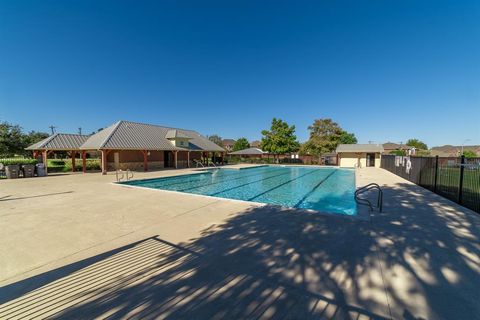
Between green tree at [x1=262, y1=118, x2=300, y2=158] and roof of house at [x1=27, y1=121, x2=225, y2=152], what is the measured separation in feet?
45.5

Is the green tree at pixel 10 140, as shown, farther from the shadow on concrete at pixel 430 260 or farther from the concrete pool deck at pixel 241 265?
the shadow on concrete at pixel 430 260

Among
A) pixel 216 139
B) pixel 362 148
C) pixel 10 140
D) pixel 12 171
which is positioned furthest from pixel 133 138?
pixel 216 139

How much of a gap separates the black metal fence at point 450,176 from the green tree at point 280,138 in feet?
68.7

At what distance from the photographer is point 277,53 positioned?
62.3 ft

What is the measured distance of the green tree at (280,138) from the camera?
114 feet

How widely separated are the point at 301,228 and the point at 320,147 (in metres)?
31.7

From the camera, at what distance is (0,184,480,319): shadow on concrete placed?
90.7 inches

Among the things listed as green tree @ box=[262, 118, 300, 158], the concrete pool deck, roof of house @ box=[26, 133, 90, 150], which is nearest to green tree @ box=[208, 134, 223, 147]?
green tree @ box=[262, 118, 300, 158]

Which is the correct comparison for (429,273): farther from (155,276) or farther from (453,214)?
(453,214)

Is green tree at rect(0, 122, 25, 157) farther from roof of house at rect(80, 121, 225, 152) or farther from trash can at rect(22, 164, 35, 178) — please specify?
roof of house at rect(80, 121, 225, 152)

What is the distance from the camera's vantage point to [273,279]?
2854mm

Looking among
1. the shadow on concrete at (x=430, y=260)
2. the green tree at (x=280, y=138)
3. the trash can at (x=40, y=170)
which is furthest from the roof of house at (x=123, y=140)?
the shadow on concrete at (x=430, y=260)

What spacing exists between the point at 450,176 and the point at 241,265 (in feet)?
44.9

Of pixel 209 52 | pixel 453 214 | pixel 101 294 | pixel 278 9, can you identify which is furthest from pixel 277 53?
pixel 101 294
